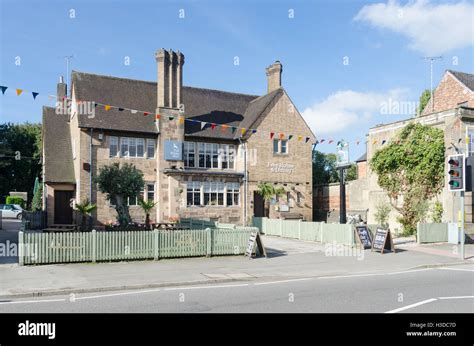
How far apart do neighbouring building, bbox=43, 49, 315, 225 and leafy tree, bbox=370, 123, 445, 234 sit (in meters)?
5.73

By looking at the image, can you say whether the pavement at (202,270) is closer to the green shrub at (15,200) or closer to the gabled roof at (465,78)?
the gabled roof at (465,78)

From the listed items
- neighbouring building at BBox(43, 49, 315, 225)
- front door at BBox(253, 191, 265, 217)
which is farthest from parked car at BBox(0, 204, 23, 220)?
front door at BBox(253, 191, 265, 217)

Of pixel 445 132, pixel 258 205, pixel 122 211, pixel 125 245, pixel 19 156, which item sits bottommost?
pixel 125 245

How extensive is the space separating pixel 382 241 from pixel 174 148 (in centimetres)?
1697

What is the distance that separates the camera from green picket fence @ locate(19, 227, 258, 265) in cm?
1495

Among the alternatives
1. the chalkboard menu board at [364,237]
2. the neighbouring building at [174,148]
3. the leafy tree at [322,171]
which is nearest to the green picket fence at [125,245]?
the chalkboard menu board at [364,237]

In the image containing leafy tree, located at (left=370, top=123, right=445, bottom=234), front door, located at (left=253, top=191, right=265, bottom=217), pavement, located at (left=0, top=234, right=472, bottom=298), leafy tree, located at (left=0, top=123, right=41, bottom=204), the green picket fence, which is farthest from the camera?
leafy tree, located at (left=0, top=123, right=41, bottom=204)

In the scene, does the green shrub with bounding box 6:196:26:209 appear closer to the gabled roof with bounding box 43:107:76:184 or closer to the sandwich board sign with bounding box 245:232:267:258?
the gabled roof with bounding box 43:107:76:184

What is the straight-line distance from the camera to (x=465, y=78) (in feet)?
113

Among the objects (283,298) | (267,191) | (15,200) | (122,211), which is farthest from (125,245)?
(15,200)

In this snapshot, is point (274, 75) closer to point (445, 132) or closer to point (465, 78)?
point (465, 78)

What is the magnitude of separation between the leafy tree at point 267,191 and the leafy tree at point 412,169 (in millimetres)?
7651

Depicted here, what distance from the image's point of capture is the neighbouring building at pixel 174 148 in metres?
30.3
